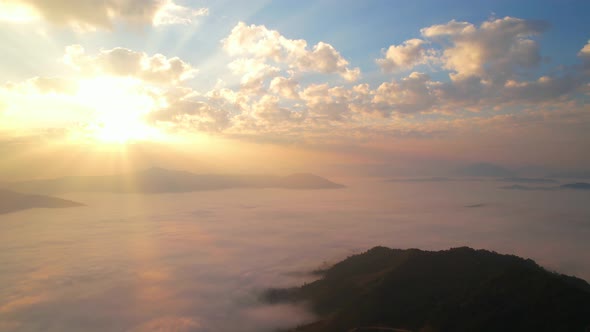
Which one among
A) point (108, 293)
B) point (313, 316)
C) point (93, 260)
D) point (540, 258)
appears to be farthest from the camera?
point (93, 260)

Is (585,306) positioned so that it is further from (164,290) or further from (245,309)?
(164,290)

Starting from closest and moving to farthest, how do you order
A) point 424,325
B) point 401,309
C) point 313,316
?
1. point 424,325
2. point 401,309
3. point 313,316

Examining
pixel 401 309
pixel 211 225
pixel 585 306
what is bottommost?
pixel 211 225

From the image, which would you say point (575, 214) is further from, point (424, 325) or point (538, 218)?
point (424, 325)

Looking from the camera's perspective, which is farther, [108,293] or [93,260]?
[93,260]

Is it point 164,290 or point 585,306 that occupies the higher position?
point 585,306

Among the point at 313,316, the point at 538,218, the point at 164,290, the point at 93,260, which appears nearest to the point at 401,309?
the point at 313,316
